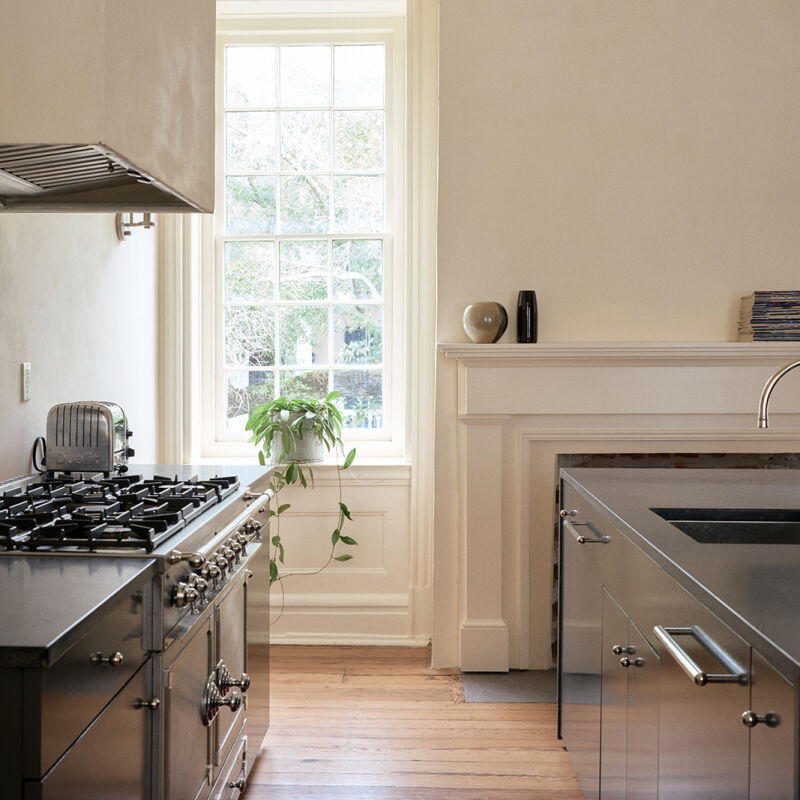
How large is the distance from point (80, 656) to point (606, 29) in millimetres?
→ 3366

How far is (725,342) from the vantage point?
140 inches

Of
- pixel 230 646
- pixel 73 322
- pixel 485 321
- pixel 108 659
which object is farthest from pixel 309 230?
pixel 108 659

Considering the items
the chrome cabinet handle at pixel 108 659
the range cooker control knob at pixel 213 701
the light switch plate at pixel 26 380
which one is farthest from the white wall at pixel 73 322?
the chrome cabinet handle at pixel 108 659

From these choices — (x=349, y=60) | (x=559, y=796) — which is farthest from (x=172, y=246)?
(x=559, y=796)

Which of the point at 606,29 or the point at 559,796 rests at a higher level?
the point at 606,29

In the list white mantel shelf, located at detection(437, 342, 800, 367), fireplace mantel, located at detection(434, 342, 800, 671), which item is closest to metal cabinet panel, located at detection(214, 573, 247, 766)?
fireplace mantel, located at detection(434, 342, 800, 671)

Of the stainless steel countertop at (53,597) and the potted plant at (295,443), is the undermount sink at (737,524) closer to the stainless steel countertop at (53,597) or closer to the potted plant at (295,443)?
the stainless steel countertop at (53,597)

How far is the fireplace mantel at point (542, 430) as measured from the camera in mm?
3521

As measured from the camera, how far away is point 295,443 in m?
3.91

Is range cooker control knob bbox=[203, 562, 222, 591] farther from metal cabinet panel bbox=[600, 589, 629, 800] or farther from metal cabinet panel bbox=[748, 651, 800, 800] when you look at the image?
metal cabinet panel bbox=[748, 651, 800, 800]

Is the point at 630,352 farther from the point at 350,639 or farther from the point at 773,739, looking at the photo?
the point at 773,739

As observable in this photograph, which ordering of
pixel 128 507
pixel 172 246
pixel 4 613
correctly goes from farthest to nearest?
pixel 172 246, pixel 128 507, pixel 4 613

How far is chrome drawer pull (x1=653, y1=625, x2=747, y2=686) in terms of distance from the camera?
3.76 ft

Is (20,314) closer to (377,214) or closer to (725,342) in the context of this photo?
(377,214)
